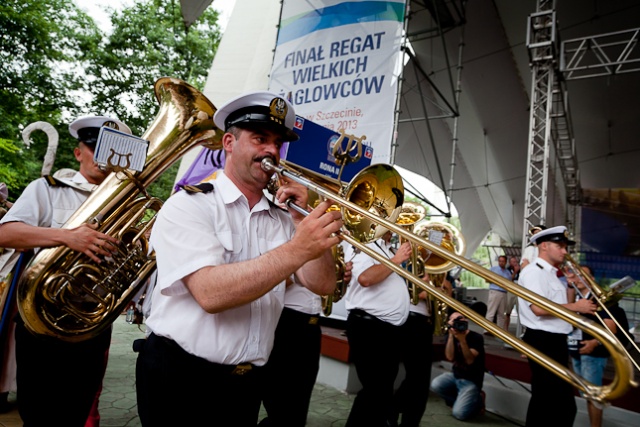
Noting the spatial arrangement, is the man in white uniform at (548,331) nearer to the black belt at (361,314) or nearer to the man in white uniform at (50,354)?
the black belt at (361,314)

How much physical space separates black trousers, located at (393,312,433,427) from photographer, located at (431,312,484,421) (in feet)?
2.50

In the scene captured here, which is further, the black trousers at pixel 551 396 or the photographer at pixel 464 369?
the photographer at pixel 464 369

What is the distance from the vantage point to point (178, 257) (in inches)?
58.2

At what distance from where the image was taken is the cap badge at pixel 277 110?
178 centimetres

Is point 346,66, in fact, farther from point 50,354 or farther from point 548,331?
point 50,354

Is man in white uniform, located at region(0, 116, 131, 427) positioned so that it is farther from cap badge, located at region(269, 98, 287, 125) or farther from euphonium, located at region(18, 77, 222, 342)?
cap badge, located at region(269, 98, 287, 125)

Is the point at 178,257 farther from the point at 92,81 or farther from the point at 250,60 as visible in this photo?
the point at 92,81

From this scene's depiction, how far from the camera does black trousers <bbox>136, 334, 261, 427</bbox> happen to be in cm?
157

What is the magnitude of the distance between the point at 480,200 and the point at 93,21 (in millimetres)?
15723

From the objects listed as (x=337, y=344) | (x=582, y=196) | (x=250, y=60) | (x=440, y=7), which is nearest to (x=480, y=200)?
(x=582, y=196)

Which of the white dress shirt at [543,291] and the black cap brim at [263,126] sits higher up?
the black cap brim at [263,126]

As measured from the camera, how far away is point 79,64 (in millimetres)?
15039

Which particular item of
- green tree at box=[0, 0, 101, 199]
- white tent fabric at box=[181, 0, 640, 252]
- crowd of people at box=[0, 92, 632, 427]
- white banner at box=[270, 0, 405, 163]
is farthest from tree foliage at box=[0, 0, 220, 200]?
crowd of people at box=[0, 92, 632, 427]

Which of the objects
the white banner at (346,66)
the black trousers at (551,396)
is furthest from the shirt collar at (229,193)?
the white banner at (346,66)
